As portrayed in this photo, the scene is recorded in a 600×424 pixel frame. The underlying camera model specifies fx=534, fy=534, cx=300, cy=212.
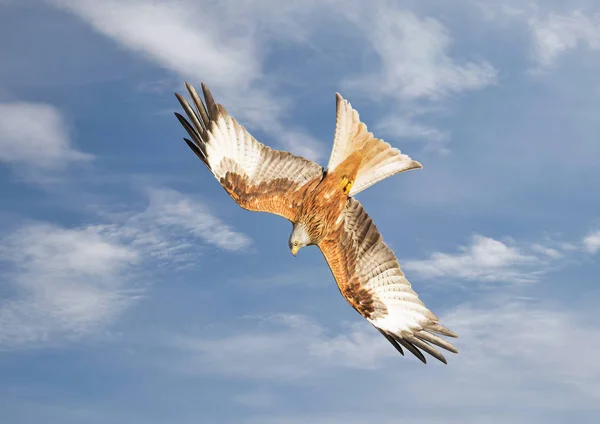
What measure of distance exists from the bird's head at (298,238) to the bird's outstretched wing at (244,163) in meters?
0.31

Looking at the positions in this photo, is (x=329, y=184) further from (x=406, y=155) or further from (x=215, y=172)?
(x=215, y=172)

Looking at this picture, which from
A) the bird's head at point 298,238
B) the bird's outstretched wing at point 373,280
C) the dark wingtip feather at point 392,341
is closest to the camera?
the dark wingtip feather at point 392,341

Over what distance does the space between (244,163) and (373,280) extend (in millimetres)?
3282

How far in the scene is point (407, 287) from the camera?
1013cm

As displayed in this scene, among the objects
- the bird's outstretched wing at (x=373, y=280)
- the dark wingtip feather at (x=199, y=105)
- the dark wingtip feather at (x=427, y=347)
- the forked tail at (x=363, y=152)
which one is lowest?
the dark wingtip feather at (x=427, y=347)

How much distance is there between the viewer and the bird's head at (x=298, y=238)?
31.5ft

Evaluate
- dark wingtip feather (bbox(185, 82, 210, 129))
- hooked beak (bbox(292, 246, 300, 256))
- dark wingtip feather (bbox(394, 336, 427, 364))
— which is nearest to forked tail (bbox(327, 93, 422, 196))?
hooked beak (bbox(292, 246, 300, 256))

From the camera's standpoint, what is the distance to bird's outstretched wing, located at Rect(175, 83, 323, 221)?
9.75 meters

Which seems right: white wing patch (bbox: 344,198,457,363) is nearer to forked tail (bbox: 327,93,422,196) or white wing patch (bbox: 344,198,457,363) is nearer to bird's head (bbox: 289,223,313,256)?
forked tail (bbox: 327,93,422,196)

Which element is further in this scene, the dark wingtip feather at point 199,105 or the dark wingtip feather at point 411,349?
the dark wingtip feather at point 199,105

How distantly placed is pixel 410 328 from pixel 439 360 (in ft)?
2.55

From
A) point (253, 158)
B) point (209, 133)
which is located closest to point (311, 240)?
point (253, 158)

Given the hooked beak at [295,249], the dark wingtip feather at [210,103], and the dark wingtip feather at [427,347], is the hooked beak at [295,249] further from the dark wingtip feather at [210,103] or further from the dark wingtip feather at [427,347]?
the dark wingtip feather at [210,103]

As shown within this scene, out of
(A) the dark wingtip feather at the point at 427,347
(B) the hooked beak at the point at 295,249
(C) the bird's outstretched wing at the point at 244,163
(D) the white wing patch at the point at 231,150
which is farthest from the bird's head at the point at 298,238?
(A) the dark wingtip feather at the point at 427,347
